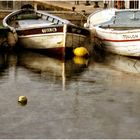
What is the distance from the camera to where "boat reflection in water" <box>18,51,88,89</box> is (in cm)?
2070

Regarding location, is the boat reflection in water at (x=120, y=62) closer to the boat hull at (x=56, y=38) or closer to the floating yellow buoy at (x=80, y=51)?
the floating yellow buoy at (x=80, y=51)

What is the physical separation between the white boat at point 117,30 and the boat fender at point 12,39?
368 centimetres

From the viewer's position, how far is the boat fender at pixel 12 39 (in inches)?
1023

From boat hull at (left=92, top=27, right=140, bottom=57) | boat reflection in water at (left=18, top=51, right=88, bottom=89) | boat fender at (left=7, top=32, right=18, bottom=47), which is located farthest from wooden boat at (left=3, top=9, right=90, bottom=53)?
boat hull at (left=92, top=27, right=140, bottom=57)

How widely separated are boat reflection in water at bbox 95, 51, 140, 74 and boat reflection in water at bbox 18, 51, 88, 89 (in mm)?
1028

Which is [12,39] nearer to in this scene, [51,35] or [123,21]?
[51,35]

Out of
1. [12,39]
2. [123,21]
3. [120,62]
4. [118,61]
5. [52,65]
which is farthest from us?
→ [123,21]

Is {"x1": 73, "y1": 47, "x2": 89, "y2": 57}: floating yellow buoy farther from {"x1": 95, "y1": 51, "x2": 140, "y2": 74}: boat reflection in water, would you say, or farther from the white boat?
the white boat

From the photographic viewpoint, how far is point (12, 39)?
26125mm

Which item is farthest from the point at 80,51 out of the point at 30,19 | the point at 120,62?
the point at 30,19

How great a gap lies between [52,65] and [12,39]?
4.16 m

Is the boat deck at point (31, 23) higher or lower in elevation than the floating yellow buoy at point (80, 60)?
higher

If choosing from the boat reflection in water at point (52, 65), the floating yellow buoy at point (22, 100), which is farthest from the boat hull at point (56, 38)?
the floating yellow buoy at point (22, 100)

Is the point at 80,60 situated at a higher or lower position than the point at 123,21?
lower
